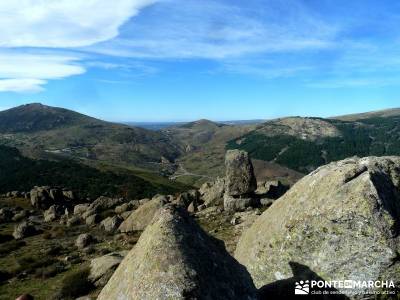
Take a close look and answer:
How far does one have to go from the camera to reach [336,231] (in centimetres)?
1430

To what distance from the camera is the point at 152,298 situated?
1080cm

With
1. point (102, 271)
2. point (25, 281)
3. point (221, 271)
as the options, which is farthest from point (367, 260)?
point (25, 281)

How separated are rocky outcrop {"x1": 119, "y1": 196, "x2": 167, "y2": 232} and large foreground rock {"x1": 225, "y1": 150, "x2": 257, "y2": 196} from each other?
8.95 m

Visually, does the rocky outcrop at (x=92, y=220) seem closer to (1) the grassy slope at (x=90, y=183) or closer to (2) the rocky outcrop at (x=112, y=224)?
(2) the rocky outcrop at (x=112, y=224)

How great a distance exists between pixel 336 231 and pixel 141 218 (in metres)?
39.8

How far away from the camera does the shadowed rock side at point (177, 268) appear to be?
11.0 metres

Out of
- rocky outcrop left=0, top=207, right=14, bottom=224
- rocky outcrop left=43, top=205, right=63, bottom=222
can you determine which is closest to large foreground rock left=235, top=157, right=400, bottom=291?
rocky outcrop left=43, top=205, right=63, bottom=222

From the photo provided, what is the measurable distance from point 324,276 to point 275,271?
1.93 meters

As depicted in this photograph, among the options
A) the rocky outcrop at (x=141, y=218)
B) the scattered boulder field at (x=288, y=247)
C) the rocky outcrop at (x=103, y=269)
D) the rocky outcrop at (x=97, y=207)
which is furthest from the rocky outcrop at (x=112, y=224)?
the scattered boulder field at (x=288, y=247)

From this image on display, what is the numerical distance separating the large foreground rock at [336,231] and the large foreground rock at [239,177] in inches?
1496

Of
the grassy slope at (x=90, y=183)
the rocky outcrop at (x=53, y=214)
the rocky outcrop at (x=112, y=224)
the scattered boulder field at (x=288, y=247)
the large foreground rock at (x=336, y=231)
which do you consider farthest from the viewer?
the grassy slope at (x=90, y=183)

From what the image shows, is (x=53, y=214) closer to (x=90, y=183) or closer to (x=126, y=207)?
(x=126, y=207)

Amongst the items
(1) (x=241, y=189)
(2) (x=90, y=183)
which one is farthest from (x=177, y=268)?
(2) (x=90, y=183)

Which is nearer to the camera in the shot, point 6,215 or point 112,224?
point 112,224
